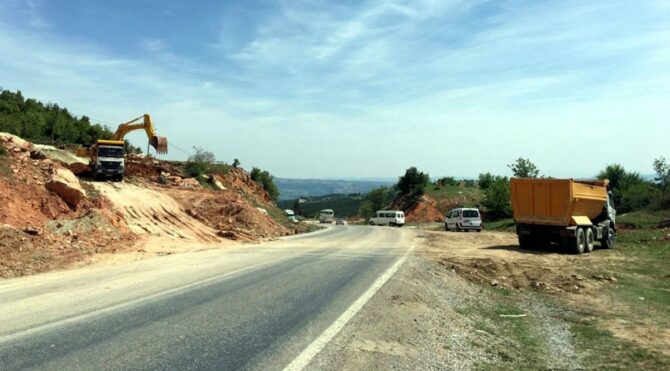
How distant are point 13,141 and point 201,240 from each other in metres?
15.5

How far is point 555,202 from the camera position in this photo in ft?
76.0

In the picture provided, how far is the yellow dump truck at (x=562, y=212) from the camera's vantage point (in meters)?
22.9

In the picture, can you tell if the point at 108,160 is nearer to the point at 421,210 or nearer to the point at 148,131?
the point at 148,131

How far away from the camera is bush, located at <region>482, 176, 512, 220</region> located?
2308 inches

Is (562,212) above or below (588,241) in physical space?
above

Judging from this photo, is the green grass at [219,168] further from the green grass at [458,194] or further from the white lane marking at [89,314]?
the white lane marking at [89,314]

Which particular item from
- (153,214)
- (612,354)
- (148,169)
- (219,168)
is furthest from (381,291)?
(219,168)

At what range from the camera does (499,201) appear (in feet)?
194

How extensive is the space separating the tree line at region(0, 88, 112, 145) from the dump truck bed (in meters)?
46.7

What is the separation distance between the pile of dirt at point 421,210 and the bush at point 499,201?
67.7 ft

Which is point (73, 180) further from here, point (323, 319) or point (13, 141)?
point (323, 319)

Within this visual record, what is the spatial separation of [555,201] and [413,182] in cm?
7469

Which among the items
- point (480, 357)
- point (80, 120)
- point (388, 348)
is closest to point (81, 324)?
point (388, 348)

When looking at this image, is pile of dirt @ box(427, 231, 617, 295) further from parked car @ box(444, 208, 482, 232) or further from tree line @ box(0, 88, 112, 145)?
tree line @ box(0, 88, 112, 145)
